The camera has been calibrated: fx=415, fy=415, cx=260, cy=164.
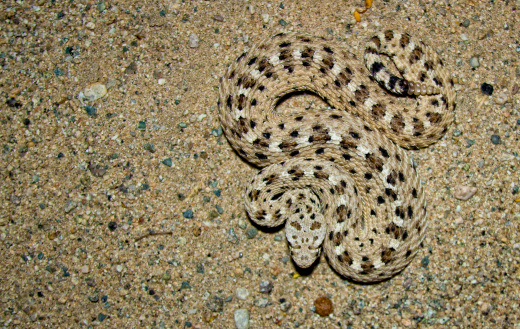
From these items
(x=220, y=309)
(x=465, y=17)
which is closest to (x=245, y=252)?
(x=220, y=309)

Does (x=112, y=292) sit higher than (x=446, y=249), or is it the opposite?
(x=446, y=249)

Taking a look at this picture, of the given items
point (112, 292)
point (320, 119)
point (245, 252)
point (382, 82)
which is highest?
point (382, 82)

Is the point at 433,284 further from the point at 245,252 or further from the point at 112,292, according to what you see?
the point at 112,292

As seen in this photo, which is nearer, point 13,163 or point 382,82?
point 382,82

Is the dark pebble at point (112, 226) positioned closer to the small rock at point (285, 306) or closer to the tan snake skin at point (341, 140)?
the tan snake skin at point (341, 140)

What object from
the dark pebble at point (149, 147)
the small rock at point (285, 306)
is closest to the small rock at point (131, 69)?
the dark pebble at point (149, 147)

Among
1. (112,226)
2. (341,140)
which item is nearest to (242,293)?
(112,226)

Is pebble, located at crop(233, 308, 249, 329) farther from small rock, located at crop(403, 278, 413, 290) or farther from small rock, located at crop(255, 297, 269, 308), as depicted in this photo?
small rock, located at crop(403, 278, 413, 290)
